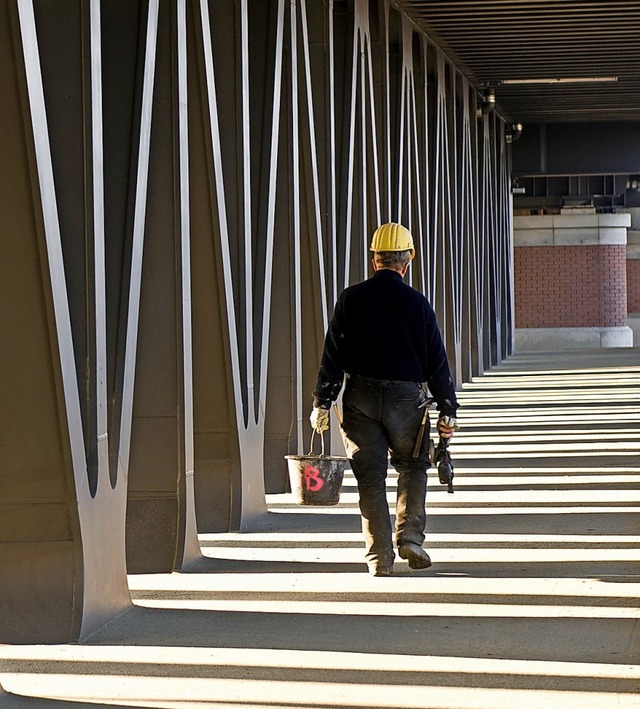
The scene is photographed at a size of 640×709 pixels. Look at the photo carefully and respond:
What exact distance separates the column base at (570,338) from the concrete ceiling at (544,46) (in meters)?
11.9

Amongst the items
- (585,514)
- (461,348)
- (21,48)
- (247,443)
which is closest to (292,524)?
(247,443)

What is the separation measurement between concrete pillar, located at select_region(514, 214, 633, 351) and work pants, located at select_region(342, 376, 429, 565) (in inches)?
1238

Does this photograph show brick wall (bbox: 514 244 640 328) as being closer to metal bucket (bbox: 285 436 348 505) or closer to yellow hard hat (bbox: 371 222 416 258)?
metal bucket (bbox: 285 436 348 505)

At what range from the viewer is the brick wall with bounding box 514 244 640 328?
37.6m

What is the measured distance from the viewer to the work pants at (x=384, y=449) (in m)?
6.71

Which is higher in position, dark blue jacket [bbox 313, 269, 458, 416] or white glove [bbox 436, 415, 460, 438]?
dark blue jacket [bbox 313, 269, 458, 416]

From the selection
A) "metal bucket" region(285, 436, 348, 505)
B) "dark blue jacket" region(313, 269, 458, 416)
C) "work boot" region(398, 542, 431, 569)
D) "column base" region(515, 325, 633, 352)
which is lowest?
"column base" region(515, 325, 633, 352)

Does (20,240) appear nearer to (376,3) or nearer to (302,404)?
(302,404)

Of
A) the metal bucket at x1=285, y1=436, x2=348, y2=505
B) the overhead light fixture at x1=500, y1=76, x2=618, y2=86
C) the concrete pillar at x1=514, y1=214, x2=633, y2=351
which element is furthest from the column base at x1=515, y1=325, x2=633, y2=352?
the metal bucket at x1=285, y1=436, x2=348, y2=505

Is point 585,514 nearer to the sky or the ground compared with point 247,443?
nearer to the ground

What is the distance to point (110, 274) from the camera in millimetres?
6684


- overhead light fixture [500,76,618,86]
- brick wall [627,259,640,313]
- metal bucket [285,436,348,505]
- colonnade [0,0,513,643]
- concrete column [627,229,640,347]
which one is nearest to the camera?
colonnade [0,0,513,643]

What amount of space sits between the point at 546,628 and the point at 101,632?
1.86 metres

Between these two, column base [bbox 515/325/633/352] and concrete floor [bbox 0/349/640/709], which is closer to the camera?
concrete floor [bbox 0/349/640/709]
